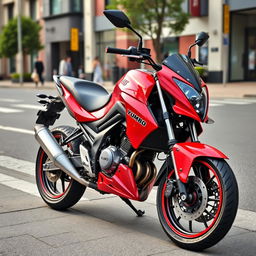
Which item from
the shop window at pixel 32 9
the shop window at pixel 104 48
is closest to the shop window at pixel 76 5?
the shop window at pixel 104 48

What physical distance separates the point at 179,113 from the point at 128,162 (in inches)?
25.3

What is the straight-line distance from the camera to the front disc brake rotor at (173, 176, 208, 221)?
3783 mm

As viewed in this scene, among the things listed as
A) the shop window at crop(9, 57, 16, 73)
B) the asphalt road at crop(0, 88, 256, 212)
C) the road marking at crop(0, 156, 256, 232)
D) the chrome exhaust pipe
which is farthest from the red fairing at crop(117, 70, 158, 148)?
the shop window at crop(9, 57, 16, 73)

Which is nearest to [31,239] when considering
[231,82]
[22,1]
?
[231,82]

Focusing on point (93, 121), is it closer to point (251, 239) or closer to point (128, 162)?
point (128, 162)

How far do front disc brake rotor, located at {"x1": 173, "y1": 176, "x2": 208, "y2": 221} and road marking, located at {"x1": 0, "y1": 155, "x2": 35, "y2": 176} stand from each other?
3.20 m

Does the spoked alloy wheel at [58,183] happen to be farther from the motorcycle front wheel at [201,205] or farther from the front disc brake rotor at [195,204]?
the front disc brake rotor at [195,204]

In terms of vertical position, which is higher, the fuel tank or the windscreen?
the windscreen

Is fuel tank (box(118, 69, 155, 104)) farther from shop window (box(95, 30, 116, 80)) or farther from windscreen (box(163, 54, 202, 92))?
shop window (box(95, 30, 116, 80))

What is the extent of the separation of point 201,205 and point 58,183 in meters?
1.91

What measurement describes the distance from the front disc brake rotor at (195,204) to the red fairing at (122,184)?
399 millimetres

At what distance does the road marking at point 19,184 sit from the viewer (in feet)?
19.0

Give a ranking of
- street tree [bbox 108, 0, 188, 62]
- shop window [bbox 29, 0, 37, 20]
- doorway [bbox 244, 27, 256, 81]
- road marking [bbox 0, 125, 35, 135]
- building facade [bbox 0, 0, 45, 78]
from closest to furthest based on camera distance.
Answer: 1. road marking [bbox 0, 125, 35, 135]
2. street tree [bbox 108, 0, 188, 62]
3. doorway [bbox 244, 27, 256, 81]
4. building facade [bbox 0, 0, 45, 78]
5. shop window [bbox 29, 0, 37, 20]

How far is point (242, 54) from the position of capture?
31.7m
